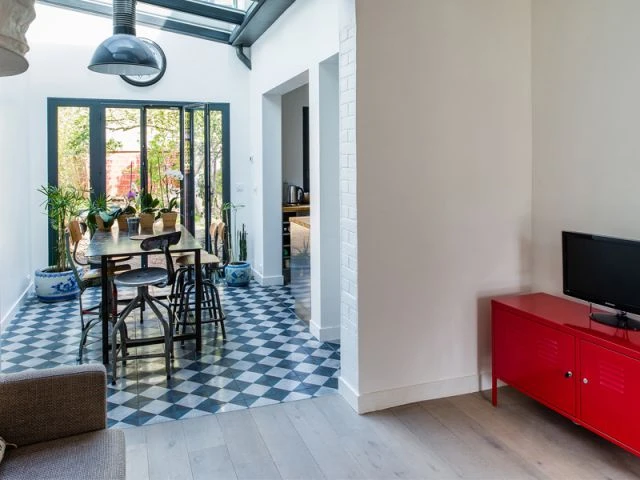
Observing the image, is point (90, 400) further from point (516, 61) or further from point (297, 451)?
point (516, 61)

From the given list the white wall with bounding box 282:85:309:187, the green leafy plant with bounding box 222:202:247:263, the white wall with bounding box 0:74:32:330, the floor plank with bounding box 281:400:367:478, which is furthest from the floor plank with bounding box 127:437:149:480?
the white wall with bounding box 282:85:309:187

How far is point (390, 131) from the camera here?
3016mm

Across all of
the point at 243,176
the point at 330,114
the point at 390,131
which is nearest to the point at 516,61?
the point at 390,131

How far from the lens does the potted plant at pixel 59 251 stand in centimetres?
576

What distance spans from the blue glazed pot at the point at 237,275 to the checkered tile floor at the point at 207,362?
876mm

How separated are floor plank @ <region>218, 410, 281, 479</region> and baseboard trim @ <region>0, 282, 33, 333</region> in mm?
2737

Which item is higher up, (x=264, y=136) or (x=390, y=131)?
(x=264, y=136)

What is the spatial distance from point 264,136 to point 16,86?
2710 millimetres

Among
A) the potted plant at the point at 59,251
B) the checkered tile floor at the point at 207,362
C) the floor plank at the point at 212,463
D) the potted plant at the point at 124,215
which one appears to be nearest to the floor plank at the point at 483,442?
the checkered tile floor at the point at 207,362

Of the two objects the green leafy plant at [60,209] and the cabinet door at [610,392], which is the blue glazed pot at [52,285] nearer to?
the green leafy plant at [60,209]

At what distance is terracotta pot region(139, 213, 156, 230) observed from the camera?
4.64 meters

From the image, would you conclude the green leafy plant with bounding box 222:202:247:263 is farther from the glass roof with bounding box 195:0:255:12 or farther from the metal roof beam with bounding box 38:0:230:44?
the glass roof with bounding box 195:0:255:12

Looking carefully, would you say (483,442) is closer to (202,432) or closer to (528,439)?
(528,439)

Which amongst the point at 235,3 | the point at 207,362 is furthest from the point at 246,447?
the point at 235,3
